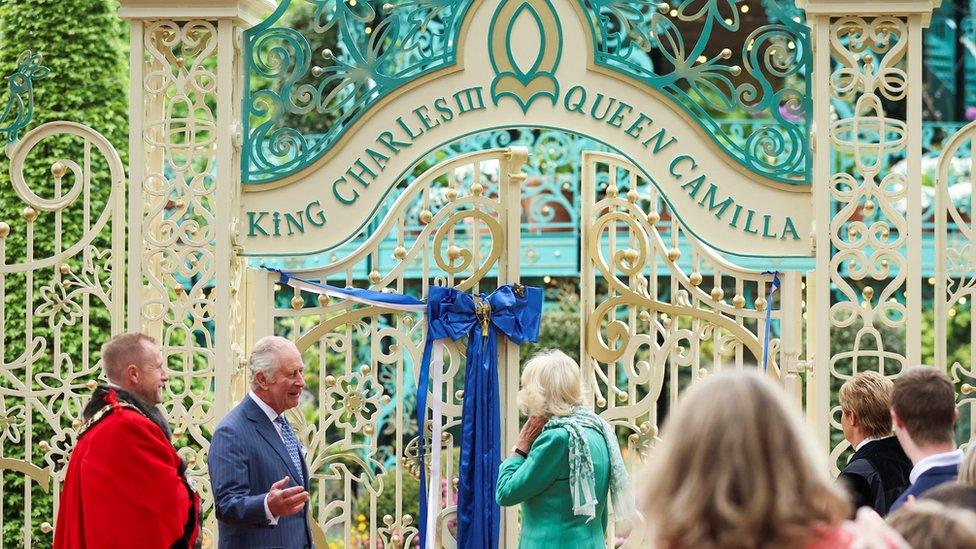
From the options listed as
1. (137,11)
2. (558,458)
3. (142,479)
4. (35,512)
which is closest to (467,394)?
(558,458)

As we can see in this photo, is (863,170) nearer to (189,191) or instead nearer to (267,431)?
(267,431)

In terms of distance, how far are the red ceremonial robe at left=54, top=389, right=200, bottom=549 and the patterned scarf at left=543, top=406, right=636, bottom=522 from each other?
162 cm

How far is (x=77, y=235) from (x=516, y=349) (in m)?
4.65

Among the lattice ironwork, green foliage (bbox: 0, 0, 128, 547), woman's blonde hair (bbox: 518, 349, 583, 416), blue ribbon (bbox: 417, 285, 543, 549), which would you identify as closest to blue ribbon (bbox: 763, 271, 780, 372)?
blue ribbon (bbox: 417, 285, 543, 549)

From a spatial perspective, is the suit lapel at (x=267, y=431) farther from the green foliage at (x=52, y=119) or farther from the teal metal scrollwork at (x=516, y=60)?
the green foliage at (x=52, y=119)

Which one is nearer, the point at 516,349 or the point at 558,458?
the point at 558,458

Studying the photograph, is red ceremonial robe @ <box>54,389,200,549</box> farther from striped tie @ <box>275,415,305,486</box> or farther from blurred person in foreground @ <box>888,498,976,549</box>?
blurred person in foreground @ <box>888,498,976,549</box>

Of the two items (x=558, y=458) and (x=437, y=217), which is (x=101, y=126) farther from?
(x=558, y=458)

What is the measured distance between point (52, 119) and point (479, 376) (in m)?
5.31

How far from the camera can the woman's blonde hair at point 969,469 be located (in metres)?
3.72

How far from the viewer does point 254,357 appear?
5.86 metres

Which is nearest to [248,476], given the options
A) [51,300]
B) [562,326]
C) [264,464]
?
[264,464]

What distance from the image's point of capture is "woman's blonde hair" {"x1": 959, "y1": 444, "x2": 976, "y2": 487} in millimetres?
3717

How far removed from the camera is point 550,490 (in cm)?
569
